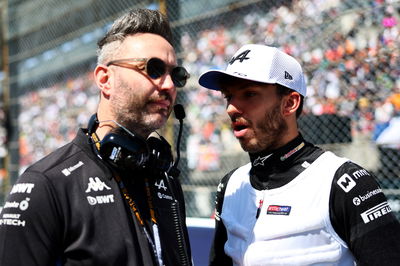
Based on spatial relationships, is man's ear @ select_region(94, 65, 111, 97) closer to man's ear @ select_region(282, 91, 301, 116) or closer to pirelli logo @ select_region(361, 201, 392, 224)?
man's ear @ select_region(282, 91, 301, 116)

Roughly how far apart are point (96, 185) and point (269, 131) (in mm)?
769

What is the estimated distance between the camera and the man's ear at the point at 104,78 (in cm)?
157

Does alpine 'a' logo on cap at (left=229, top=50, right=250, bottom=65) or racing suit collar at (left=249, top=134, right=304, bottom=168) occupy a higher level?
alpine 'a' logo on cap at (left=229, top=50, right=250, bottom=65)

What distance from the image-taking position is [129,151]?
147 cm

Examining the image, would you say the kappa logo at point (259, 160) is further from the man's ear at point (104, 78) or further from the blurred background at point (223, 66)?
the blurred background at point (223, 66)

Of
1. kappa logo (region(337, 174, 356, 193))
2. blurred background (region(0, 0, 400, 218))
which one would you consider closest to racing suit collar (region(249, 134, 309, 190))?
kappa logo (region(337, 174, 356, 193))

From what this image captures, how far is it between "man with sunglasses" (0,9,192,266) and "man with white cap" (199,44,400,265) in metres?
0.30

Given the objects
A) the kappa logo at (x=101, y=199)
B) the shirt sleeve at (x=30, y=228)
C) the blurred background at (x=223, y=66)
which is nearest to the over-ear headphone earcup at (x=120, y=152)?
the kappa logo at (x=101, y=199)

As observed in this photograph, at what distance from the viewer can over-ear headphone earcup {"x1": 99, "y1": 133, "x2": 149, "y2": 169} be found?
144cm

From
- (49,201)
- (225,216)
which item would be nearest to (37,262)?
(49,201)

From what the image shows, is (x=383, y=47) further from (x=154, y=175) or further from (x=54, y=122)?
(x=54, y=122)

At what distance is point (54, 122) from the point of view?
23.5 ft

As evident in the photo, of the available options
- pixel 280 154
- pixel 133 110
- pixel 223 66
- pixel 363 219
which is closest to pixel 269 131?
pixel 280 154

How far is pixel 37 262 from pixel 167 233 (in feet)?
1.39
